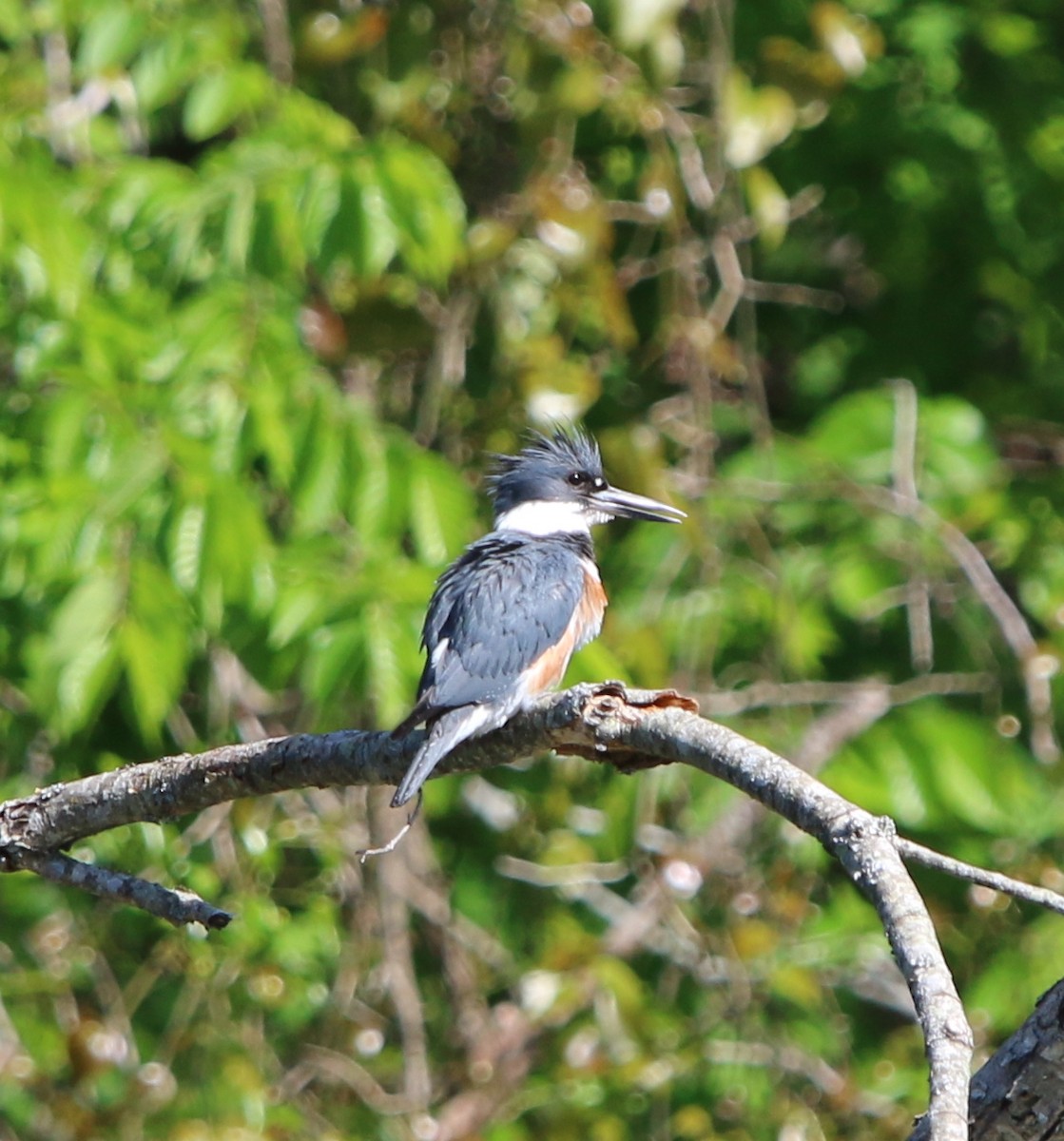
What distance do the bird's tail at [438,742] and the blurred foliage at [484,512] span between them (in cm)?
51

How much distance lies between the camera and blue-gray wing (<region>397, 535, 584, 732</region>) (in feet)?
9.04

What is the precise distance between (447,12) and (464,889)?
2.23 m

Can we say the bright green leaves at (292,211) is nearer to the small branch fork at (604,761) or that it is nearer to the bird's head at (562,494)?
the bird's head at (562,494)

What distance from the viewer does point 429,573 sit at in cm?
320

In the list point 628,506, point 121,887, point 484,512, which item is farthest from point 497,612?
point 484,512

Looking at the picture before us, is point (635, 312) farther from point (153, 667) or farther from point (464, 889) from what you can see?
point (153, 667)

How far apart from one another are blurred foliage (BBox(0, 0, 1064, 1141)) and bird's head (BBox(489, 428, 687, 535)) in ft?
0.63

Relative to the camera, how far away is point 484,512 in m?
4.20

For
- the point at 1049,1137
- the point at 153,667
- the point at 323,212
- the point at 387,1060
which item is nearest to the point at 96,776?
the point at 153,667

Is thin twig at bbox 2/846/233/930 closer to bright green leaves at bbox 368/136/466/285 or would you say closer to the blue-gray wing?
the blue-gray wing

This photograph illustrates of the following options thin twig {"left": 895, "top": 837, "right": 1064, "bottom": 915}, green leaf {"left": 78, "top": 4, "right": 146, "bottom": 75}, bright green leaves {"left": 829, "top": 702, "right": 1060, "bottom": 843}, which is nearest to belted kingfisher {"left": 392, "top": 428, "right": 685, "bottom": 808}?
bright green leaves {"left": 829, "top": 702, "right": 1060, "bottom": 843}

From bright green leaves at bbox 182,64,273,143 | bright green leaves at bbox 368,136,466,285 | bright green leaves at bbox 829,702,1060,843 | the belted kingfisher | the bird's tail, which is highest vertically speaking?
bright green leaves at bbox 182,64,273,143

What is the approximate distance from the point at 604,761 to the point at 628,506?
161 cm

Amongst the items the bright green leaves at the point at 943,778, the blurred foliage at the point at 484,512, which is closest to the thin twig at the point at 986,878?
the blurred foliage at the point at 484,512
